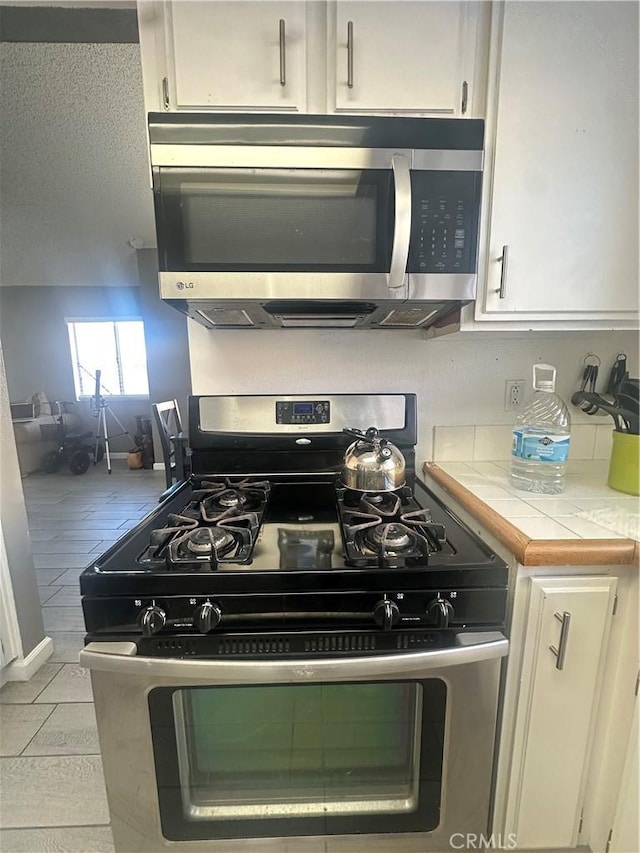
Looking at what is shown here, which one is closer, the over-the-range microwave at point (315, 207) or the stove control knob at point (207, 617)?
the stove control knob at point (207, 617)

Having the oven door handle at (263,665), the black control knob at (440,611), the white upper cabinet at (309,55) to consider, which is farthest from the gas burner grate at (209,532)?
the white upper cabinet at (309,55)

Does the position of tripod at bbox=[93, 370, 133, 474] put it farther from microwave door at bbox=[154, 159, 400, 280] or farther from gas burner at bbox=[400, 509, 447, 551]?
gas burner at bbox=[400, 509, 447, 551]

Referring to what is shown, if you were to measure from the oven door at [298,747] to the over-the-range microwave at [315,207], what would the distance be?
0.81m

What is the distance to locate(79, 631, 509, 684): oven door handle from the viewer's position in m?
0.79

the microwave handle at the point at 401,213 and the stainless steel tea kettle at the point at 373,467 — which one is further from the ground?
the microwave handle at the point at 401,213

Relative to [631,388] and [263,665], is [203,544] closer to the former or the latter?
[263,665]

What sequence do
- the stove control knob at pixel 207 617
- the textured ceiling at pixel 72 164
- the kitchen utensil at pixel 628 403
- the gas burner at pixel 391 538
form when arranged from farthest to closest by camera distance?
the textured ceiling at pixel 72 164, the kitchen utensil at pixel 628 403, the gas burner at pixel 391 538, the stove control knob at pixel 207 617

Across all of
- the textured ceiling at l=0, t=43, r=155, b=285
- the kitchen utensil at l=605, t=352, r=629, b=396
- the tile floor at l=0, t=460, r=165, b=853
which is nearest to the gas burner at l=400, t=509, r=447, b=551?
the kitchen utensil at l=605, t=352, r=629, b=396

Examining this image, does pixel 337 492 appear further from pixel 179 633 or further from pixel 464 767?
pixel 464 767

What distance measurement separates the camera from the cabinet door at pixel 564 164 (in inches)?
39.9

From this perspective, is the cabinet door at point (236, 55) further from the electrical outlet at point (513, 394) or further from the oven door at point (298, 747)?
the oven door at point (298, 747)

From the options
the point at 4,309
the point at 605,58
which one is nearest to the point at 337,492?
the point at 605,58

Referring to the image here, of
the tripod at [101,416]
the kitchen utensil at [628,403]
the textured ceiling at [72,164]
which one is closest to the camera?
the kitchen utensil at [628,403]

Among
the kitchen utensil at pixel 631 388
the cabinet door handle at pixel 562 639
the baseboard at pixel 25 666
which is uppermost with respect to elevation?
the kitchen utensil at pixel 631 388
